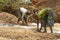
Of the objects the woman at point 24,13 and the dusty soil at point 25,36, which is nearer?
the dusty soil at point 25,36

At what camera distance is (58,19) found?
1934 cm

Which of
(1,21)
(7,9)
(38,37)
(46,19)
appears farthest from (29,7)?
(38,37)

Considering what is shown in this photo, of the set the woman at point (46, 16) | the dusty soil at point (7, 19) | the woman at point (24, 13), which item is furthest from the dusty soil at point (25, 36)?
the dusty soil at point (7, 19)

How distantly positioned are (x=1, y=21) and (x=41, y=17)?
202 inches

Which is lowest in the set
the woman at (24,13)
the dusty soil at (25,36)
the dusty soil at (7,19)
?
the dusty soil at (25,36)

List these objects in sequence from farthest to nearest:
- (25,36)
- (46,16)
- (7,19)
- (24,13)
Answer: (7,19) < (24,13) < (46,16) < (25,36)

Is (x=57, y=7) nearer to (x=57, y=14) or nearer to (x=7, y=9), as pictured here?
(x=57, y=14)

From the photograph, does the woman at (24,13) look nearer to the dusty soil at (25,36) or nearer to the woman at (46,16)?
the woman at (46,16)

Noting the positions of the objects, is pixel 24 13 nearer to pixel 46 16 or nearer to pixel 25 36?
pixel 46 16

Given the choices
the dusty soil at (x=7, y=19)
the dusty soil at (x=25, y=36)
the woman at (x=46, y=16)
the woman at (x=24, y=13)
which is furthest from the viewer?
the dusty soil at (x=7, y=19)

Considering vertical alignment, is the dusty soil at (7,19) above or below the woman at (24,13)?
below

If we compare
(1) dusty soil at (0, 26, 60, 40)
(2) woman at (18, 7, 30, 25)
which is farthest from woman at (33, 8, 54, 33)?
(2) woman at (18, 7, 30, 25)

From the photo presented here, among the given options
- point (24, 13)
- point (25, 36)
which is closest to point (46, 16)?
point (25, 36)

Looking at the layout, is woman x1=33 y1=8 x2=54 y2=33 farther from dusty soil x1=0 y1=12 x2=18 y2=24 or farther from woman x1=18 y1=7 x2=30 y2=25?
dusty soil x1=0 y1=12 x2=18 y2=24
